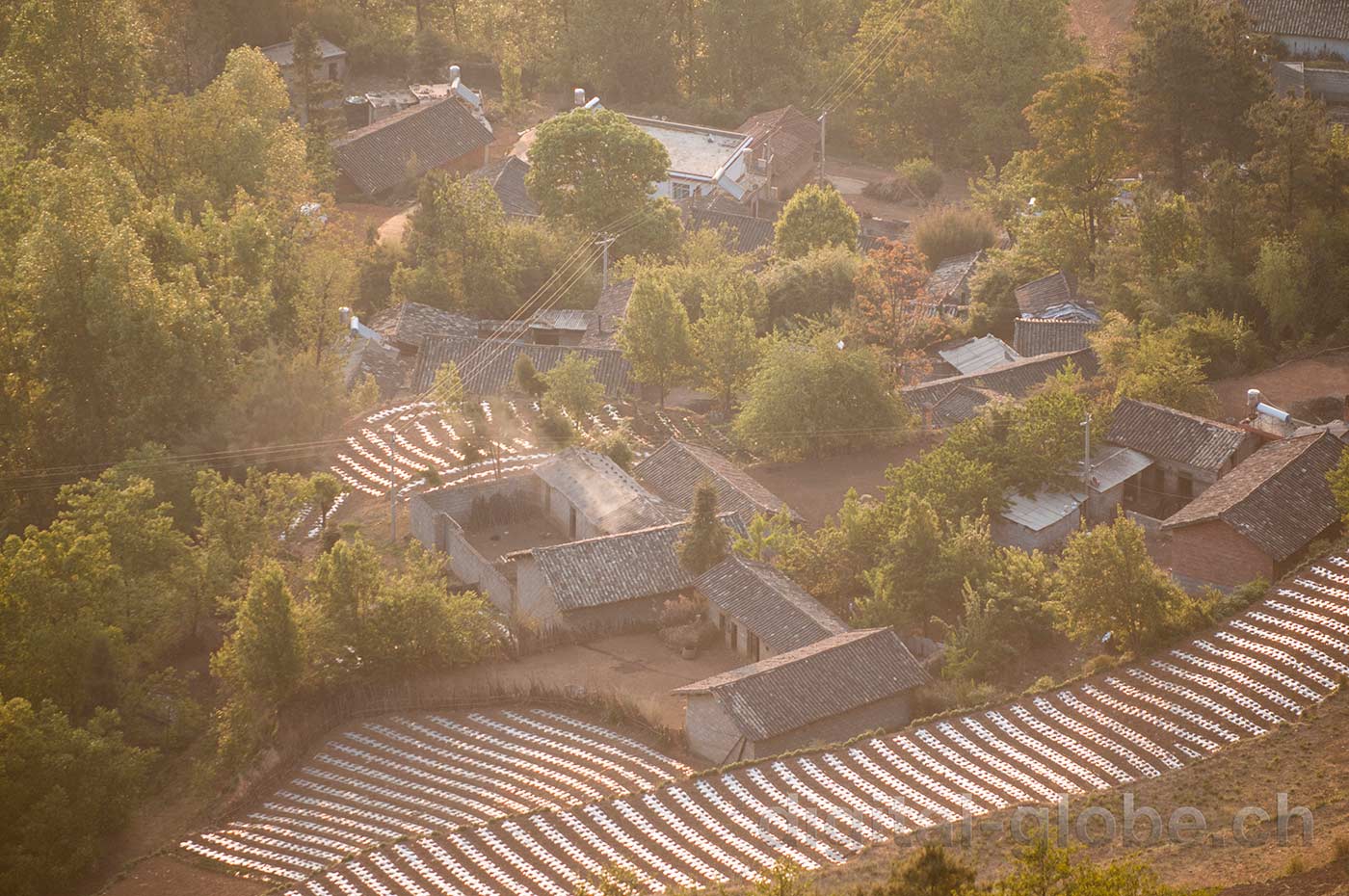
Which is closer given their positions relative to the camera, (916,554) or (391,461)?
(916,554)

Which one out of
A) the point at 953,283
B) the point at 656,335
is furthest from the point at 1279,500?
the point at 953,283

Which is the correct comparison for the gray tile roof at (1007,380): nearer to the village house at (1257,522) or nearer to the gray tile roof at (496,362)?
the gray tile roof at (496,362)

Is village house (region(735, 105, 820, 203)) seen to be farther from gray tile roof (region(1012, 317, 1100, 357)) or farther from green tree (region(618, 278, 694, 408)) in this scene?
green tree (region(618, 278, 694, 408))

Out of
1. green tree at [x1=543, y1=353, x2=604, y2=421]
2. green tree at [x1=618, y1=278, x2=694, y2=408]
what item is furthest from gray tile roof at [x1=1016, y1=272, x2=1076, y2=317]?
green tree at [x1=543, y1=353, x2=604, y2=421]

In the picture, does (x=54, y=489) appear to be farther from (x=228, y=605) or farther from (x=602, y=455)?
(x=602, y=455)

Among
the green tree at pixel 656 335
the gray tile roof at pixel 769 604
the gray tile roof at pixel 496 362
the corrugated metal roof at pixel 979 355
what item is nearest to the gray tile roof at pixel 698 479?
the gray tile roof at pixel 769 604

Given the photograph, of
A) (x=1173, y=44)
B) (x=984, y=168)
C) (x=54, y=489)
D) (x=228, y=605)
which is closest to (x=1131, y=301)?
(x=1173, y=44)

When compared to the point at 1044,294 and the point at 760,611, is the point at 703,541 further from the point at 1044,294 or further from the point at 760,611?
the point at 1044,294
